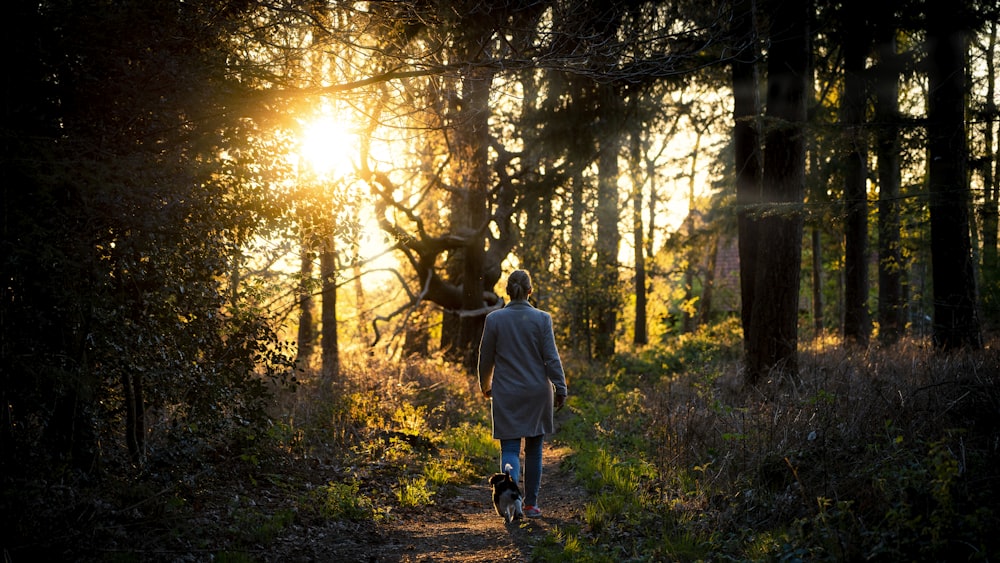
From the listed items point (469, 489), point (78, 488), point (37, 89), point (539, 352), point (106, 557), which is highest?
point (37, 89)

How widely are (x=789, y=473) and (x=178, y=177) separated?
497 cm

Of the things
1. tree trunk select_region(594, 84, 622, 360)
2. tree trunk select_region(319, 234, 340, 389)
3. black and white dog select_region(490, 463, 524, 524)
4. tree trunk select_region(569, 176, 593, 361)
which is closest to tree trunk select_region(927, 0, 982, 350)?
black and white dog select_region(490, 463, 524, 524)

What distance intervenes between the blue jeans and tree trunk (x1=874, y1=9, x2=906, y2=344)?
791 centimetres

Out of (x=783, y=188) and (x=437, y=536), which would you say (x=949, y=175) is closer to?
(x=783, y=188)

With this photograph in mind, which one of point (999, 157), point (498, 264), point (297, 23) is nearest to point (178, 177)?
point (297, 23)

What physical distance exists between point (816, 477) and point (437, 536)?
303cm

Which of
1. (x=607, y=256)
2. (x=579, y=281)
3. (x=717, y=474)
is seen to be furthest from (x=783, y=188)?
(x=607, y=256)

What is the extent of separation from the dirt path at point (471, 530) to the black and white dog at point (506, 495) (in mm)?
125

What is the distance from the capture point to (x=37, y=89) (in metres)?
4.72

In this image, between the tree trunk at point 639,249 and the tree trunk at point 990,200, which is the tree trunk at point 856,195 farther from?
the tree trunk at point 639,249

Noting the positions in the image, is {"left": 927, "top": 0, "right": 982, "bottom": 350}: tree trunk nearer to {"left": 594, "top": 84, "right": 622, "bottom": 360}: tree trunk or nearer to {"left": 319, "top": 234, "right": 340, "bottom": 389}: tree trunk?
{"left": 319, "top": 234, "right": 340, "bottom": 389}: tree trunk

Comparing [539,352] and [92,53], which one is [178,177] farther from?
[539,352]

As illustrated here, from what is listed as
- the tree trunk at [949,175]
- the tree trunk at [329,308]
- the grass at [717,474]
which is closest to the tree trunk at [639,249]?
the tree trunk at [329,308]

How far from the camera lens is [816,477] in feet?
17.0
